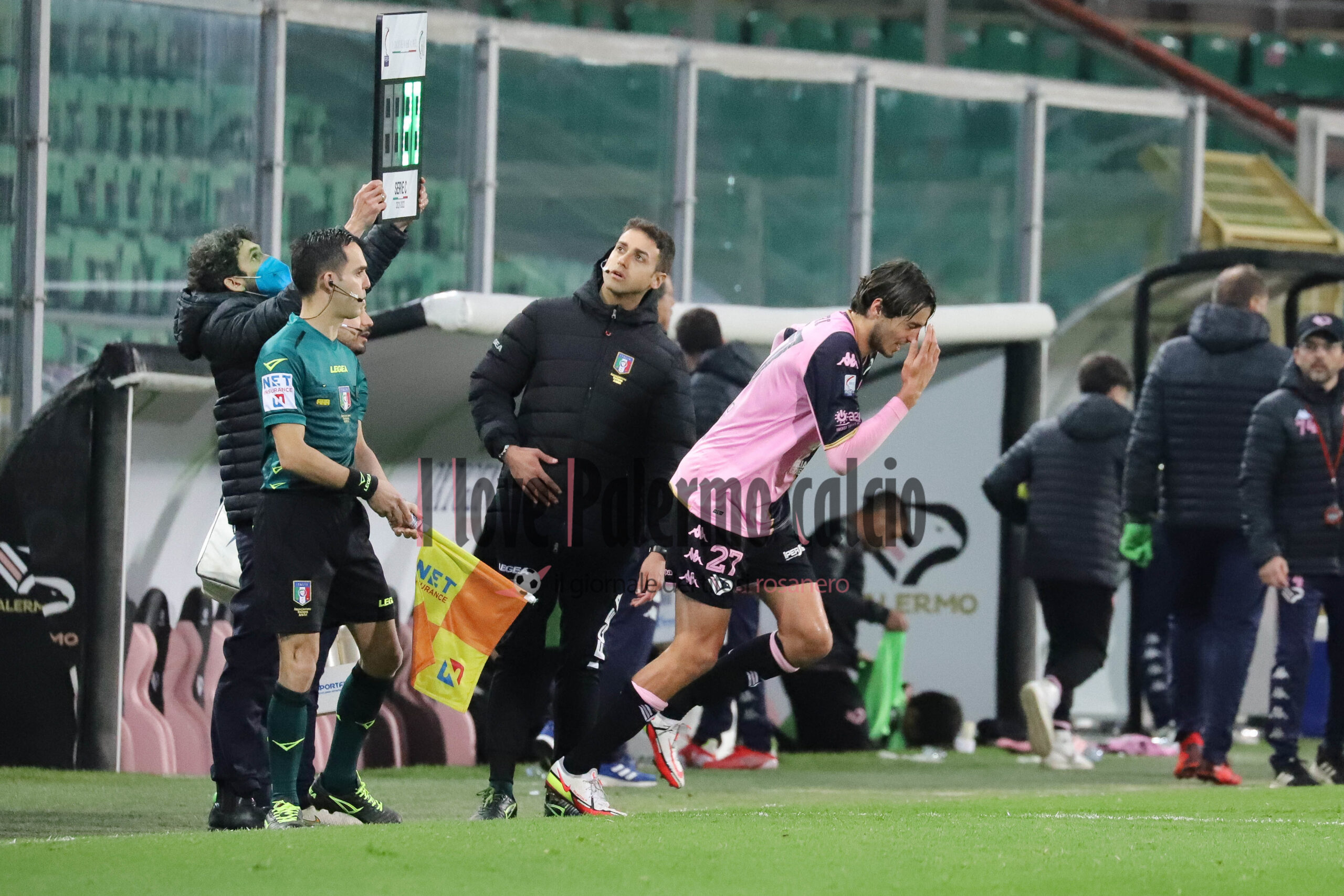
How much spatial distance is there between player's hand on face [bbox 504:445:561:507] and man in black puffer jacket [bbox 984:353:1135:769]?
426 cm

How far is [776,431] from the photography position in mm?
5855

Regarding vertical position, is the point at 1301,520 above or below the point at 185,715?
above

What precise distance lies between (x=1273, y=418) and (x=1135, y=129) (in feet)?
18.8

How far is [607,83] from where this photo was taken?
11844 millimetres

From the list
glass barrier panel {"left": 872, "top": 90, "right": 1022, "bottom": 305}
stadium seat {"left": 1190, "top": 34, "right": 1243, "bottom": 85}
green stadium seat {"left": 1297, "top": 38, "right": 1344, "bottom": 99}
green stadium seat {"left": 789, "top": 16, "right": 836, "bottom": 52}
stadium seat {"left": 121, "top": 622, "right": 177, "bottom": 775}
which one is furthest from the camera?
green stadium seat {"left": 1297, "top": 38, "right": 1344, "bottom": 99}

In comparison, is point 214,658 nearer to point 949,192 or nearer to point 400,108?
point 400,108

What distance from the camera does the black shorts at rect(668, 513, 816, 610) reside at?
583 cm

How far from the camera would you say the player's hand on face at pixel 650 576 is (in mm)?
6156

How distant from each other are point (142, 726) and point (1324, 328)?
5.35 meters

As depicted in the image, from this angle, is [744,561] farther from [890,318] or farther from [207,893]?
[207,893]

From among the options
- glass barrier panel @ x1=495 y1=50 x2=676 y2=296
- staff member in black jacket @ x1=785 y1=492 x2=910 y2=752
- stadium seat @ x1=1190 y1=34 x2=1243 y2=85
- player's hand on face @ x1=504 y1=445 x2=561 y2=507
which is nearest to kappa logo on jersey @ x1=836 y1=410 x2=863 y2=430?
player's hand on face @ x1=504 y1=445 x2=561 y2=507

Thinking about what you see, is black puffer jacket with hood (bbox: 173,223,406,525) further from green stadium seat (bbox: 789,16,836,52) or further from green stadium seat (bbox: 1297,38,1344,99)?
green stadium seat (bbox: 1297,38,1344,99)

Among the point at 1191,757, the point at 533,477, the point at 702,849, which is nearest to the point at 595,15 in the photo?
the point at 1191,757

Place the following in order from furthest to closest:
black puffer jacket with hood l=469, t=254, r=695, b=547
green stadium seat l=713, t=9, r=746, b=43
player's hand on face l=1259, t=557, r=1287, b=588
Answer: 1. green stadium seat l=713, t=9, r=746, b=43
2. player's hand on face l=1259, t=557, r=1287, b=588
3. black puffer jacket with hood l=469, t=254, r=695, b=547
